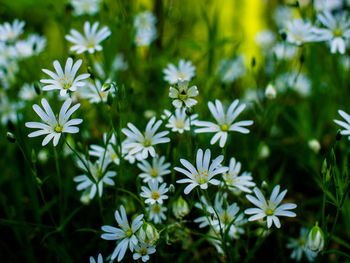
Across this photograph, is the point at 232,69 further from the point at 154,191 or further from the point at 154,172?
the point at 154,191

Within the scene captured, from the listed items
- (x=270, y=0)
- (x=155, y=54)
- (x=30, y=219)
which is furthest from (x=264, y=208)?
(x=270, y=0)

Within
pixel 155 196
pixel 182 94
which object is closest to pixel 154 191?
pixel 155 196

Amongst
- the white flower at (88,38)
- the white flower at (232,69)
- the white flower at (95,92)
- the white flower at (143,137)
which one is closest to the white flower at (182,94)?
the white flower at (143,137)

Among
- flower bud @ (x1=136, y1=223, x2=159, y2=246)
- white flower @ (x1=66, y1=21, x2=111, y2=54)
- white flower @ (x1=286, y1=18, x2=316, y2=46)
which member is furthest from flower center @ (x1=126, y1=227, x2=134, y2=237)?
white flower @ (x1=286, y1=18, x2=316, y2=46)

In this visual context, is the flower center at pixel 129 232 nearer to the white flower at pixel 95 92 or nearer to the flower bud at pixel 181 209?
the flower bud at pixel 181 209

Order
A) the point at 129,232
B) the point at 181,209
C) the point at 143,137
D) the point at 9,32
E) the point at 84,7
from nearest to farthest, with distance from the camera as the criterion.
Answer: the point at 129,232, the point at 181,209, the point at 143,137, the point at 9,32, the point at 84,7

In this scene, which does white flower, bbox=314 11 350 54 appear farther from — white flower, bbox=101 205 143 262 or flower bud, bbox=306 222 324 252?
white flower, bbox=101 205 143 262
